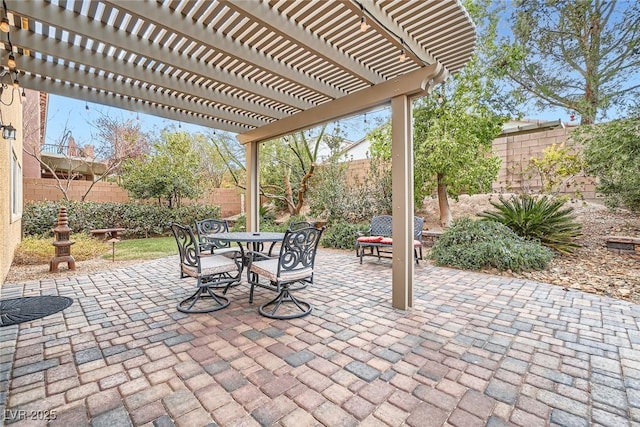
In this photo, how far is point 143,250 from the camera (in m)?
7.04

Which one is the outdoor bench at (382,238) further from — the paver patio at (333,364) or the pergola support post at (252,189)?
the pergola support post at (252,189)

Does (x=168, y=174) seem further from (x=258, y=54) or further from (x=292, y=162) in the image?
(x=258, y=54)

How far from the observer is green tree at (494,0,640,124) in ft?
19.9

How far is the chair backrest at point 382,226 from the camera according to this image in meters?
6.08

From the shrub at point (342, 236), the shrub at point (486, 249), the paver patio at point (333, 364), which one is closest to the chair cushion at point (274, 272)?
the paver patio at point (333, 364)

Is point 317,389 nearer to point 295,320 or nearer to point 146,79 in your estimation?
point 295,320

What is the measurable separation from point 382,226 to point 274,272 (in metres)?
3.64

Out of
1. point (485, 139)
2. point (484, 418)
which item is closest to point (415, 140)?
point (485, 139)

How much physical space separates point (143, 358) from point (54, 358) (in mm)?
645

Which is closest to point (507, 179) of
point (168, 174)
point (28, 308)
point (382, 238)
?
point (382, 238)

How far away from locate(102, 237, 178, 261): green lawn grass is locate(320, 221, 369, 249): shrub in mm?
3570

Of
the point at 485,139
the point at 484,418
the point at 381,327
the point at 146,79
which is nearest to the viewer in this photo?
the point at 484,418

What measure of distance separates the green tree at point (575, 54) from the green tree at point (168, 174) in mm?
9177

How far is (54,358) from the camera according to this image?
216cm
